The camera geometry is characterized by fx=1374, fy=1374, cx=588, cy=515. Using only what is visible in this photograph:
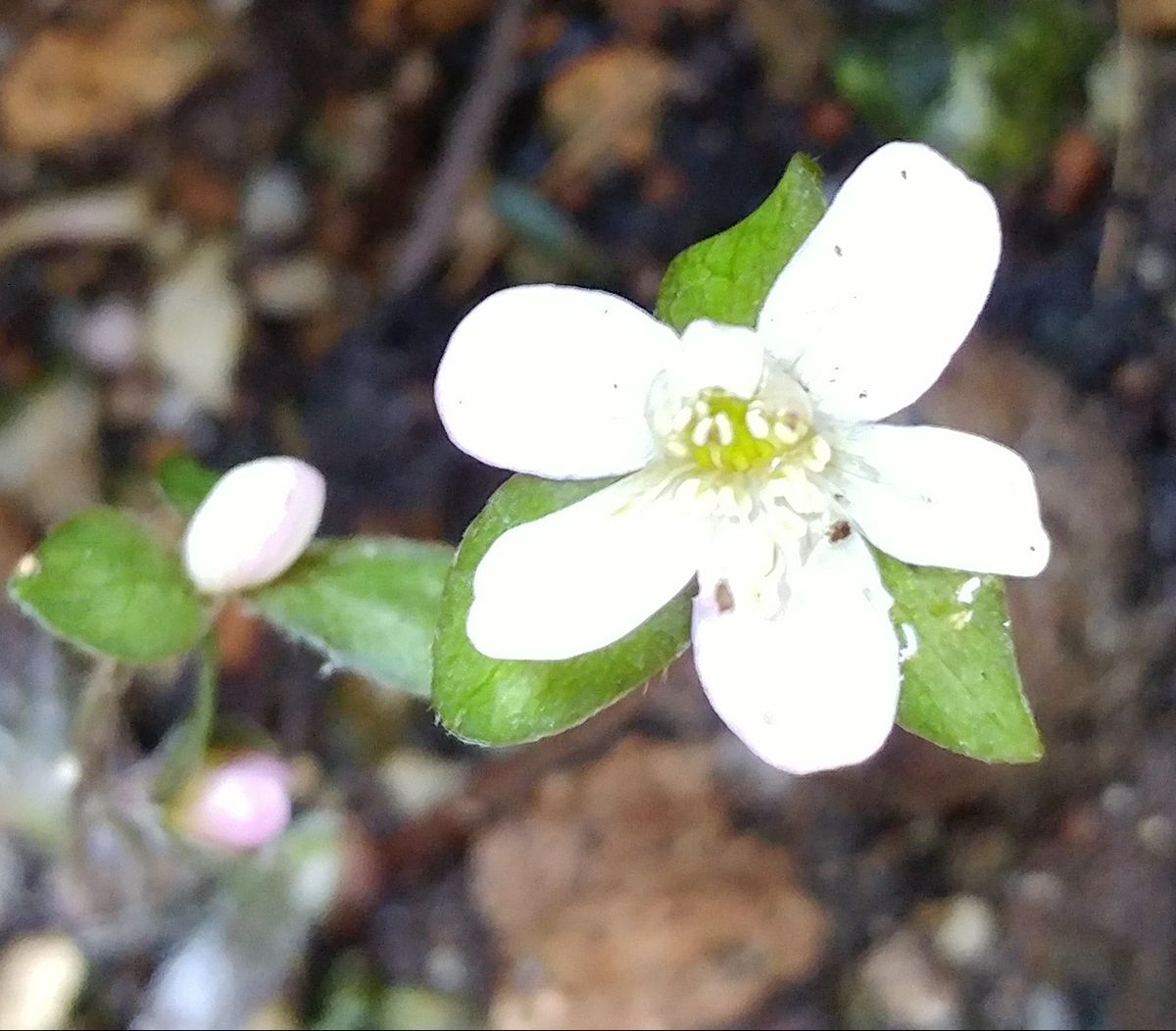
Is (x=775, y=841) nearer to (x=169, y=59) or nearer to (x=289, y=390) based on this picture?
(x=289, y=390)

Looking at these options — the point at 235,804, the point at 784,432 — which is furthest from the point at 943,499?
the point at 235,804

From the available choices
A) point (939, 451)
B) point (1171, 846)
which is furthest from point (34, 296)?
point (1171, 846)

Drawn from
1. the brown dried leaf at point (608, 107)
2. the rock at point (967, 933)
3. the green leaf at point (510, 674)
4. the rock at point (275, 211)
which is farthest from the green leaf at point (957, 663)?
the rock at point (275, 211)

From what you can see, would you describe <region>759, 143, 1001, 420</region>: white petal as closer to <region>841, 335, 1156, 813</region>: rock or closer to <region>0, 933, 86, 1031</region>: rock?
<region>841, 335, 1156, 813</region>: rock

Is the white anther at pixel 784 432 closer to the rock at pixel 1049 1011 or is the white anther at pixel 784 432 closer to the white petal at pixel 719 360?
the white petal at pixel 719 360

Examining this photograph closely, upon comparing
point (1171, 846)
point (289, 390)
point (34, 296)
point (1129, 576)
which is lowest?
point (1171, 846)

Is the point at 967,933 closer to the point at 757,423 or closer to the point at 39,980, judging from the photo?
the point at 757,423

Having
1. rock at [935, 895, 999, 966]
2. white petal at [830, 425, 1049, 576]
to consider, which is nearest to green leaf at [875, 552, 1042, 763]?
white petal at [830, 425, 1049, 576]
